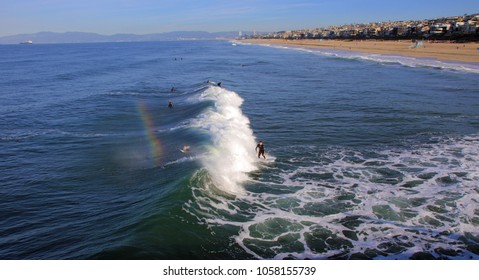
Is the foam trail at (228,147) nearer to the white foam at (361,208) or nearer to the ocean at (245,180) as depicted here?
the ocean at (245,180)

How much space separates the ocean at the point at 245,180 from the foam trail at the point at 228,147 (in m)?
0.10

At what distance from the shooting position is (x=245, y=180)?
14992 millimetres

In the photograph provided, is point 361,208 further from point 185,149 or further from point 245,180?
point 185,149

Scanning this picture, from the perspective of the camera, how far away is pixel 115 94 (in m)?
39.4

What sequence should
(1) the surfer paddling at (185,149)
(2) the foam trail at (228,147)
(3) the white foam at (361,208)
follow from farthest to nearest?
(1) the surfer paddling at (185,149) < (2) the foam trail at (228,147) < (3) the white foam at (361,208)

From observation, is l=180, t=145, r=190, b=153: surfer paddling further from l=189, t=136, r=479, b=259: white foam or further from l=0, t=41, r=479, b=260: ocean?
l=189, t=136, r=479, b=259: white foam

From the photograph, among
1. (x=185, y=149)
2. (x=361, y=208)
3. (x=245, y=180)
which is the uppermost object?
(x=185, y=149)

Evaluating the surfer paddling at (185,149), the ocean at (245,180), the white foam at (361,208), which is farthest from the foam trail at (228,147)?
the white foam at (361,208)

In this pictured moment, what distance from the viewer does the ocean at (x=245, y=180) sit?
10289mm

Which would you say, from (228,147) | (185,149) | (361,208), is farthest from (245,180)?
(361,208)

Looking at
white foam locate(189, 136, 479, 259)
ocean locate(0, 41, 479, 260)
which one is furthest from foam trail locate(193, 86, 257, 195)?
white foam locate(189, 136, 479, 259)

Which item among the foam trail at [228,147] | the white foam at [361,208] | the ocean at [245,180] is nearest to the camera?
the white foam at [361,208]

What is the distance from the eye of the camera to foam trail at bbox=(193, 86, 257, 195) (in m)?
14.8

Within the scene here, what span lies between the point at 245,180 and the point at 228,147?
363 centimetres
